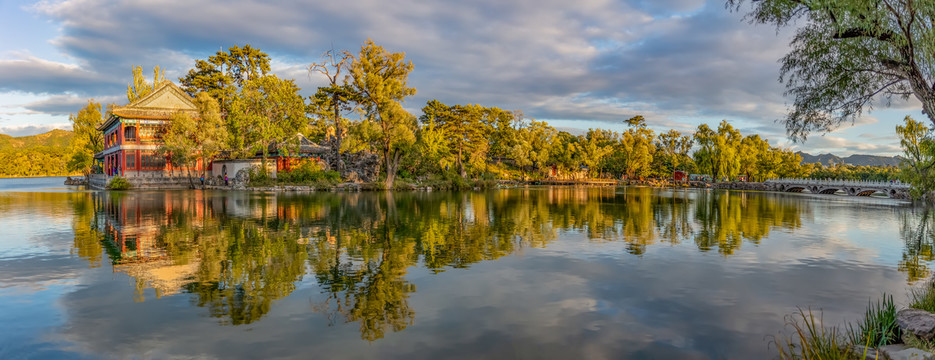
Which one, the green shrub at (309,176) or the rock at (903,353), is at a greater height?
the green shrub at (309,176)

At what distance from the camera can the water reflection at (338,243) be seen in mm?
9742

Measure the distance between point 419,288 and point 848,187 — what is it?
A: 3001 inches

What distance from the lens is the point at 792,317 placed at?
9.11m

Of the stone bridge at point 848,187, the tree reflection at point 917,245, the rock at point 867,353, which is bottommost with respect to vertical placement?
the tree reflection at point 917,245

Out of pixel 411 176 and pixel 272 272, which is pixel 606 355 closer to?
pixel 272 272

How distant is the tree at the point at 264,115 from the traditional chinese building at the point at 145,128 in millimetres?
6805

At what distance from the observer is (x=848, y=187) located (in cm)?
6475

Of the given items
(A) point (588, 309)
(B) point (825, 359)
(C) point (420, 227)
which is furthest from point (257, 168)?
(B) point (825, 359)

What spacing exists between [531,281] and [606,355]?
4499 mm

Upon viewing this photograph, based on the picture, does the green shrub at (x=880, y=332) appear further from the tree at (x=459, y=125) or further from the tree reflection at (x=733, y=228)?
the tree at (x=459, y=125)

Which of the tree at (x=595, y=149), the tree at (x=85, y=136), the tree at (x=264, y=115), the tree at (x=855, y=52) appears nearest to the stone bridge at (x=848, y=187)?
the tree at (x=595, y=149)

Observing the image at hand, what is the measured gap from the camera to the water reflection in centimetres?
974

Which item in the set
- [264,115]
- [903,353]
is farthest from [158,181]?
[903,353]

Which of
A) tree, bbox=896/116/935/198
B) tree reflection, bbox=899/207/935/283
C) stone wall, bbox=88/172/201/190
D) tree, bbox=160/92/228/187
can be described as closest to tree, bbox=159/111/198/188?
tree, bbox=160/92/228/187
